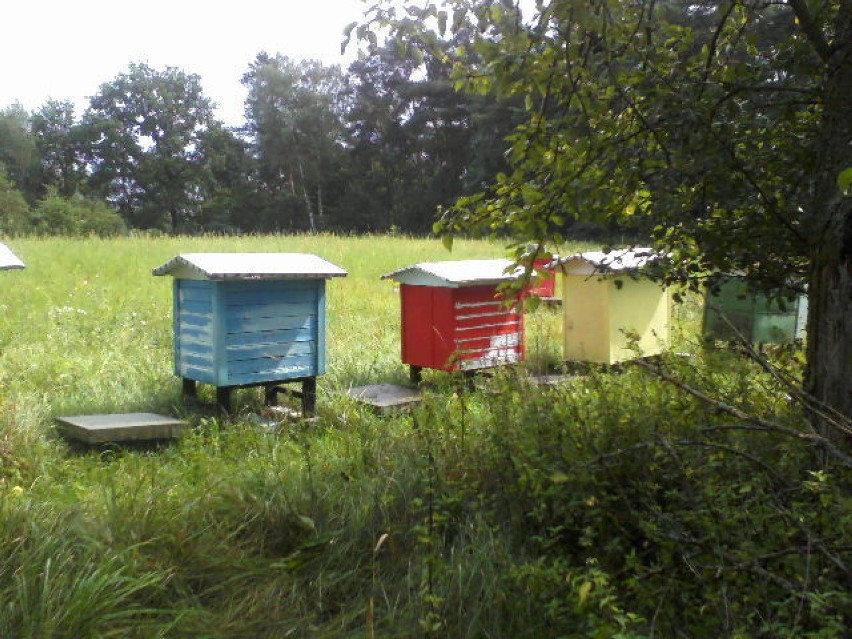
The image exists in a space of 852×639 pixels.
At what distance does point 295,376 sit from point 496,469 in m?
2.78

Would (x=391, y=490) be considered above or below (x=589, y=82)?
below

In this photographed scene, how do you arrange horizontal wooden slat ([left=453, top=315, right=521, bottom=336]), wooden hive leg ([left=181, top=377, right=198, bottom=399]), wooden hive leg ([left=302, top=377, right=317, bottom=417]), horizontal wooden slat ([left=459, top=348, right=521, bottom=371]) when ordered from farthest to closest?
horizontal wooden slat ([left=459, top=348, right=521, bottom=371]) → horizontal wooden slat ([left=453, top=315, right=521, bottom=336]) → wooden hive leg ([left=181, top=377, right=198, bottom=399]) → wooden hive leg ([left=302, top=377, right=317, bottom=417])

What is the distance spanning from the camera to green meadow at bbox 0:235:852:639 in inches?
101

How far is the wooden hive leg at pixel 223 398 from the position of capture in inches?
233

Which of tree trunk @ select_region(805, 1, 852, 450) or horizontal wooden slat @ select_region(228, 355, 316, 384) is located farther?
horizontal wooden slat @ select_region(228, 355, 316, 384)

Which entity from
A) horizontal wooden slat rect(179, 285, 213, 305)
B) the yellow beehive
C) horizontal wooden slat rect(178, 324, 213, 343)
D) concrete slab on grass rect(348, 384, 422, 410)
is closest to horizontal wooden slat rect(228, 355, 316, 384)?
horizontal wooden slat rect(178, 324, 213, 343)

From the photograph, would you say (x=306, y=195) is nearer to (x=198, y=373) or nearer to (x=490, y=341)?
(x=490, y=341)

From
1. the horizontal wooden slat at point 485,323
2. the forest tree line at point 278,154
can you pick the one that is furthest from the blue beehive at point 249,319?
the forest tree line at point 278,154

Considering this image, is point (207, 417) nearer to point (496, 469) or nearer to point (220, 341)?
point (220, 341)

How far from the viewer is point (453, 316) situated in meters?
6.38

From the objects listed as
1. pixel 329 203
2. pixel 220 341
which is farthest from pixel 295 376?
pixel 329 203

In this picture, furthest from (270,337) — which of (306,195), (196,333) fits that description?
(306,195)

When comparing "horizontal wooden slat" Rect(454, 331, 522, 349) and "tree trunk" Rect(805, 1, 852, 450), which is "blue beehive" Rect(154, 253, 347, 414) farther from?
"tree trunk" Rect(805, 1, 852, 450)

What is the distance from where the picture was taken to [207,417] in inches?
237
